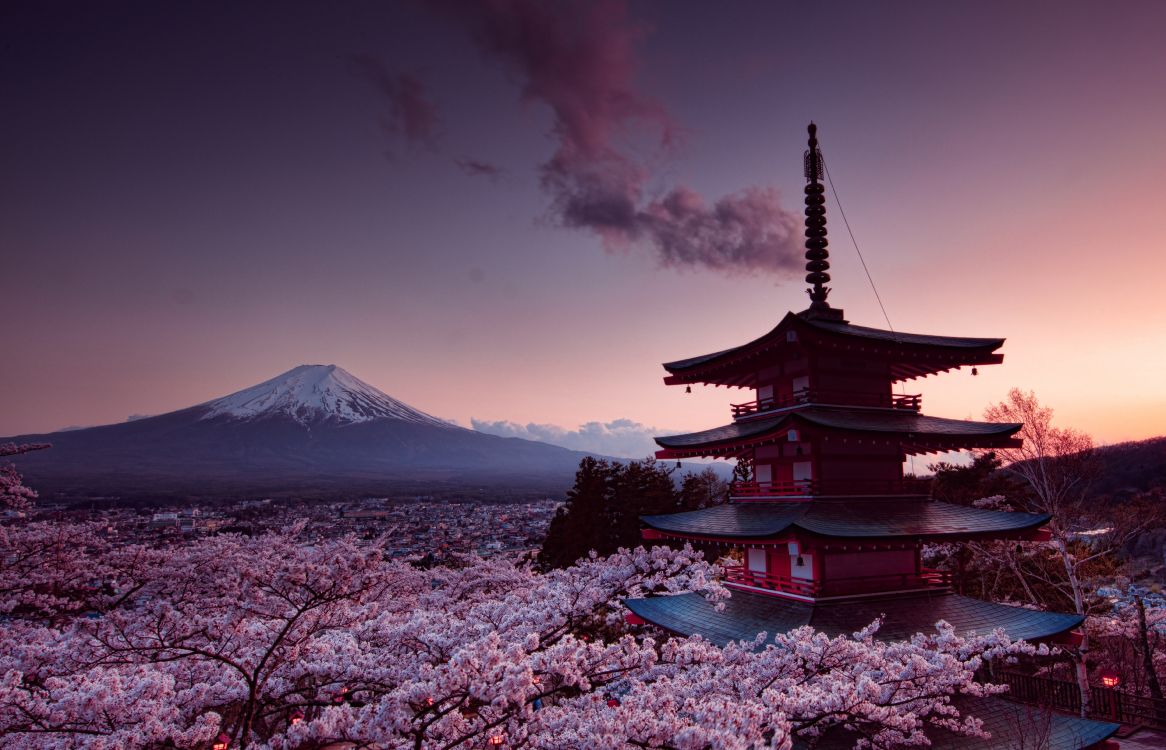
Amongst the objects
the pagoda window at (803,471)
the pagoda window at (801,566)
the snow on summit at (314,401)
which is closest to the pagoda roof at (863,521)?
the pagoda window at (803,471)

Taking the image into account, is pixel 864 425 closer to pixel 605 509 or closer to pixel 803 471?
pixel 803 471

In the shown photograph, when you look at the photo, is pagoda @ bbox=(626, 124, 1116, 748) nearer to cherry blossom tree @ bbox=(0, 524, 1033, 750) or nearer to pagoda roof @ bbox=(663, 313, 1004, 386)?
pagoda roof @ bbox=(663, 313, 1004, 386)

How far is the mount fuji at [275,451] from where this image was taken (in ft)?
342

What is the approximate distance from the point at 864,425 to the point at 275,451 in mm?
157549

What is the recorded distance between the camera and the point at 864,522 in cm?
1235

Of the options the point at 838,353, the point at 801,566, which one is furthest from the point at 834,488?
the point at 838,353

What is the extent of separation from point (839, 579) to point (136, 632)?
1510cm

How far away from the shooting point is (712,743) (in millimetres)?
5531

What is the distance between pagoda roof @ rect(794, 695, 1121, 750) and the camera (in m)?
9.78

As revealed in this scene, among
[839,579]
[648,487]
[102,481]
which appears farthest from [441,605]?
[102,481]

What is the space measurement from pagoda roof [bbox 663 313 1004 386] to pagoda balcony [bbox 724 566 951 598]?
5084 mm

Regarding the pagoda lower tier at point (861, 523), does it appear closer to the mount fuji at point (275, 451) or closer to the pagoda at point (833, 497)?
the pagoda at point (833, 497)

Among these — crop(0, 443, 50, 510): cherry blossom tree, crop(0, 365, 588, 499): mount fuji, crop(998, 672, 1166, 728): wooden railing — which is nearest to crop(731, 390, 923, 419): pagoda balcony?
crop(998, 672, 1166, 728): wooden railing

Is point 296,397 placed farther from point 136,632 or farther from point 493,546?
point 136,632
